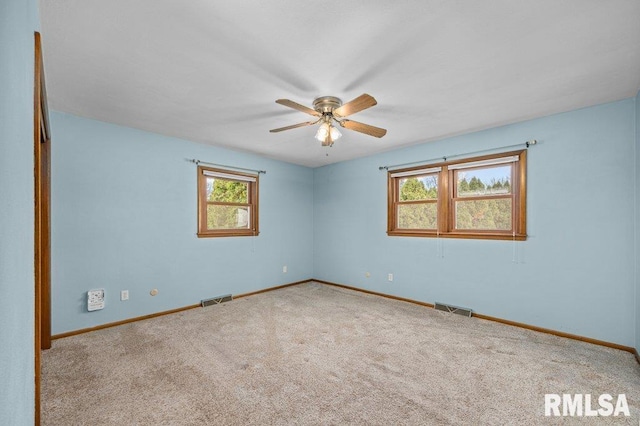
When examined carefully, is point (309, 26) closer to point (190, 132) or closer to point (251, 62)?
point (251, 62)

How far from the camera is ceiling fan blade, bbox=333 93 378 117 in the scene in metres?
2.23

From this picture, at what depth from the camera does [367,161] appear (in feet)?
16.9

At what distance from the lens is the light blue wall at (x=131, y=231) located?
3203mm

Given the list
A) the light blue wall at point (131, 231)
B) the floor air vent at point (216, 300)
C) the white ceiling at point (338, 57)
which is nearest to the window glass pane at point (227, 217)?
the light blue wall at point (131, 231)

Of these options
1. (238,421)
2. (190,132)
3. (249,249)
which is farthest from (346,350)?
(190,132)

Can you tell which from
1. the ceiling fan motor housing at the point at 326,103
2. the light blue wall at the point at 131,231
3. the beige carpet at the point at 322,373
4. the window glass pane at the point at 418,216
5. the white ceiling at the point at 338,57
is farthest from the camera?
the window glass pane at the point at 418,216

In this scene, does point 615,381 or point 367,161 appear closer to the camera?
point 615,381

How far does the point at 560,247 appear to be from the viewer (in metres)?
3.22

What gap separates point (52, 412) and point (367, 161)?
4713 mm

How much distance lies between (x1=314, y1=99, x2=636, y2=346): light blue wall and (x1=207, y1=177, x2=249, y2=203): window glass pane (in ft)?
9.22

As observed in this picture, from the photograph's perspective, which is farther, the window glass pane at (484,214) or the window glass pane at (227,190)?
the window glass pane at (227,190)

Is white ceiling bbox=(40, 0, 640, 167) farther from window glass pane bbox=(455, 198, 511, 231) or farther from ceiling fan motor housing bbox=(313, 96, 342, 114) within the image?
window glass pane bbox=(455, 198, 511, 231)

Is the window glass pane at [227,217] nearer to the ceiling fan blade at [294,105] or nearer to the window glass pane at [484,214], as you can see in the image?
the ceiling fan blade at [294,105]

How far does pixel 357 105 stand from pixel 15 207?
2137mm
